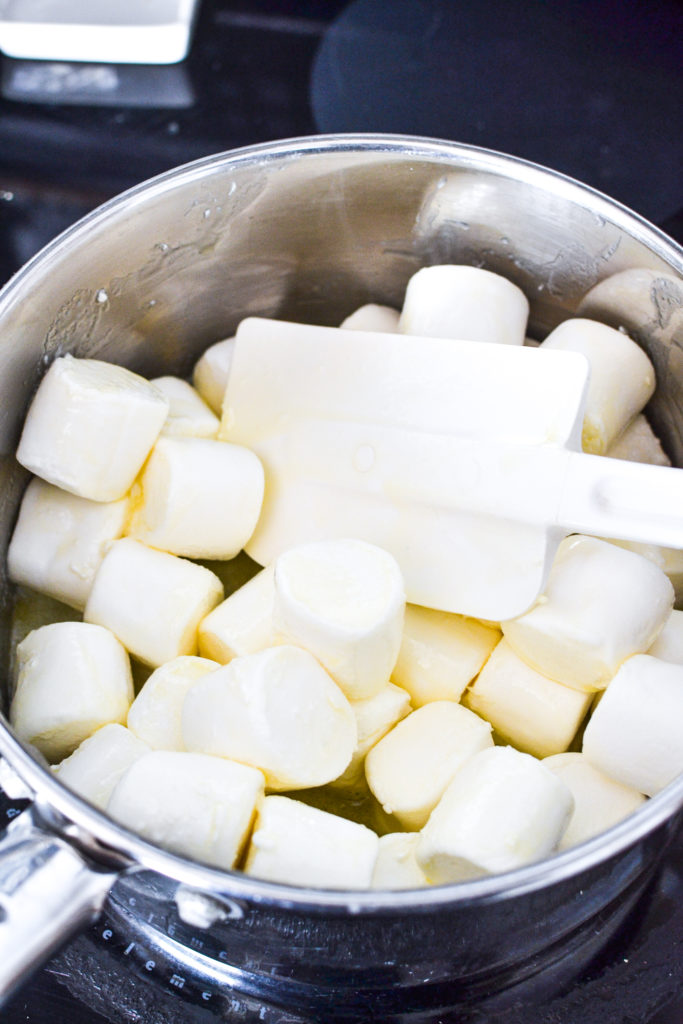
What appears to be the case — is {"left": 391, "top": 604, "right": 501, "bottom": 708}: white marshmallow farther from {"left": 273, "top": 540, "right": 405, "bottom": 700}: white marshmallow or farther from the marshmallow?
the marshmallow

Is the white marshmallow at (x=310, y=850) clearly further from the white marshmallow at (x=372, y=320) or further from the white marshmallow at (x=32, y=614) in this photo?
the white marshmallow at (x=372, y=320)

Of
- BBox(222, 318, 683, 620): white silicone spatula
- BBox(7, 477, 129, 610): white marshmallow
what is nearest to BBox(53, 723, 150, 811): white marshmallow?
BBox(7, 477, 129, 610): white marshmallow

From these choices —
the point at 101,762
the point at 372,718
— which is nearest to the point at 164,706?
the point at 101,762

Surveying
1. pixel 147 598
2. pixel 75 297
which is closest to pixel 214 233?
pixel 75 297

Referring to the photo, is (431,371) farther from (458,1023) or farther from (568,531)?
(458,1023)

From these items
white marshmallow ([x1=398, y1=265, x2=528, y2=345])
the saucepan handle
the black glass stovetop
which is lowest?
the saucepan handle

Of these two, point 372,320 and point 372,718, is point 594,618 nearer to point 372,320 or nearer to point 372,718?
point 372,718
